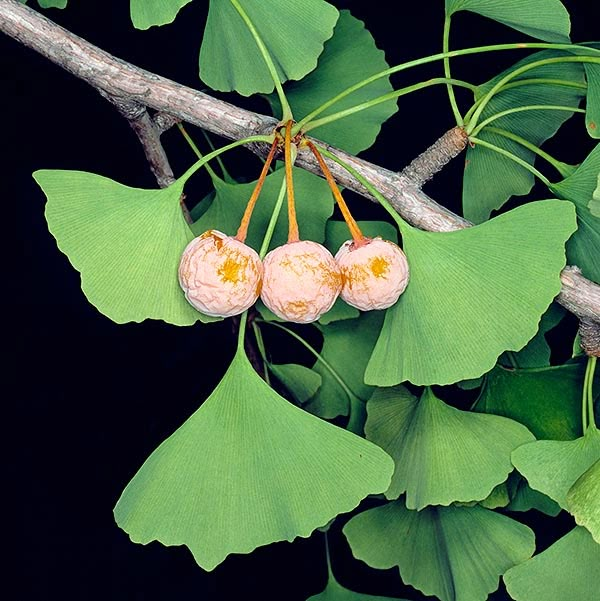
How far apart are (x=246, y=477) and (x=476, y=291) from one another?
9.7 inches

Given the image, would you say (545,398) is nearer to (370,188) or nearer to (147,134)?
(370,188)

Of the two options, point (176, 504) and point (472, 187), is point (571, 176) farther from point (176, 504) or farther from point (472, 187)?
point (176, 504)

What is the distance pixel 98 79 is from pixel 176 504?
0.40m

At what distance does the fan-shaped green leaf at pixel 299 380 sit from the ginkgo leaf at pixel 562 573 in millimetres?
286

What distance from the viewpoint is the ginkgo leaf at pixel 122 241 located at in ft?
2.58

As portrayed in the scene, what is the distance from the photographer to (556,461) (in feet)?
2.84

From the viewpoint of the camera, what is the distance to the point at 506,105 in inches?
39.5

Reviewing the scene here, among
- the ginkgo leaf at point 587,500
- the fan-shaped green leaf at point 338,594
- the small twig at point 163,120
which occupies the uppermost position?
the small twig at point 163,120

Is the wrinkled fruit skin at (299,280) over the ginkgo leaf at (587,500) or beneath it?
over

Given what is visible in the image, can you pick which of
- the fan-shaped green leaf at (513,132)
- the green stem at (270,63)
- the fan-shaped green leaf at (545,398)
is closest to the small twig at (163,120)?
the green stem at (270,63)

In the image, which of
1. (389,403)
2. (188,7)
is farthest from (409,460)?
(188,7)

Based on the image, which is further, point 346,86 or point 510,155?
point 346,86

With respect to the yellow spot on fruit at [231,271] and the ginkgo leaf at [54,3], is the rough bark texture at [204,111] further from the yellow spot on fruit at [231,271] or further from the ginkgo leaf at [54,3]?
the yellow spot on fruit at [231,271]

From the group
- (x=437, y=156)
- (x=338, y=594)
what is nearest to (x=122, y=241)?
(x=437, y=156)
